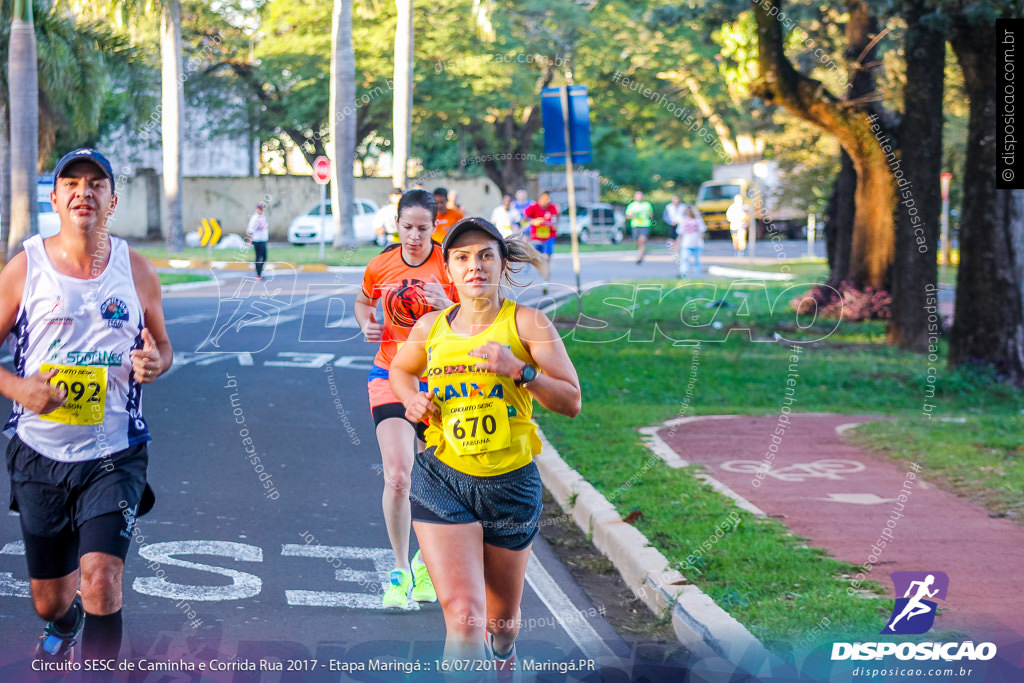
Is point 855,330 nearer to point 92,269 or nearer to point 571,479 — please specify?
point 571,479

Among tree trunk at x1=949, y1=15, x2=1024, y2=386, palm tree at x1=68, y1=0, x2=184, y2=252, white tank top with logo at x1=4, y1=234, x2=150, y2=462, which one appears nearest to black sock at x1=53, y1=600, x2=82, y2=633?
white tank top with logo at x1=4, y1=234, x2=150, y2=462

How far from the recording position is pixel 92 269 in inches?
171

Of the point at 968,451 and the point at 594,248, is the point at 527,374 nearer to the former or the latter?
the point at 968,451

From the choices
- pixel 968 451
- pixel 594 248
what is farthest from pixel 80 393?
pixel 594 248

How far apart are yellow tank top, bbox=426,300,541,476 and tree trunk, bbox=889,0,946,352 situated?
13428mm

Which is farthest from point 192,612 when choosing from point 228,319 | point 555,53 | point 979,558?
point 555,53

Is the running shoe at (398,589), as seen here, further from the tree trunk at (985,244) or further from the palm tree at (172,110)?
the palm tree at (172,110)

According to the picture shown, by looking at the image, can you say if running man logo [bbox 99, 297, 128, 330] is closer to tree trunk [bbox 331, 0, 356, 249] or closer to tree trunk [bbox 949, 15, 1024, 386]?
tree trunk [bbox 949, 15, 1024, 386]

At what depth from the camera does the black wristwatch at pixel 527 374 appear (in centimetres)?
424

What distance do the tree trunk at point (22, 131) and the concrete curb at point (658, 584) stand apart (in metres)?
12.5

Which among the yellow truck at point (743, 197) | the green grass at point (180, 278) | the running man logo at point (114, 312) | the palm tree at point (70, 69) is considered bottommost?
the green grass at point (180, 278)

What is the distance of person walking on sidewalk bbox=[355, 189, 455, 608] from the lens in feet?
20.1

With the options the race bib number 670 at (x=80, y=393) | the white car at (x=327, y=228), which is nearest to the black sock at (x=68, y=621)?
the race bib number 670 at (x=80, y=393)

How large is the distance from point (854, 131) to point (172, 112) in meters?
21.3
